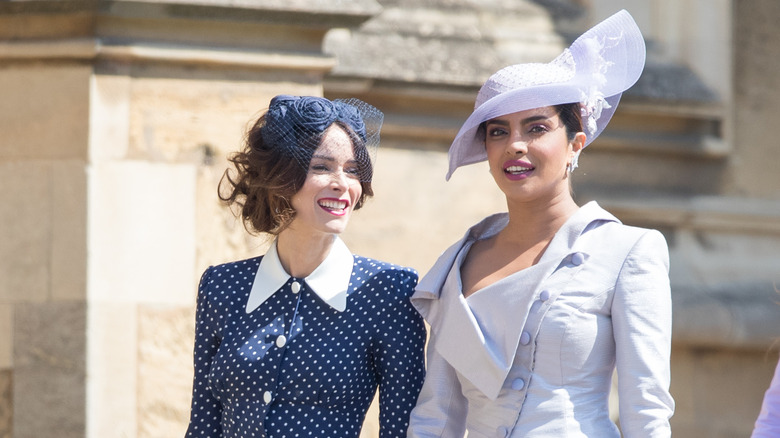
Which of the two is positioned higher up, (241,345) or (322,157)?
(322,157)

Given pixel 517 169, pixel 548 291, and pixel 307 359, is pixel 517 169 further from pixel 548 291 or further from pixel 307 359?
pixel 307 359

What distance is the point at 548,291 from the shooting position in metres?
2.41

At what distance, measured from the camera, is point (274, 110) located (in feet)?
8.86

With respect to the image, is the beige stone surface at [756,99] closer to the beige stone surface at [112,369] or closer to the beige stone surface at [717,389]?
the beige stone surface at [717,389]

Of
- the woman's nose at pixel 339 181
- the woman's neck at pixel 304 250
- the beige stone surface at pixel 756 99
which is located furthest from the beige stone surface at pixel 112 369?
the beige stone surface at pixel 756 99

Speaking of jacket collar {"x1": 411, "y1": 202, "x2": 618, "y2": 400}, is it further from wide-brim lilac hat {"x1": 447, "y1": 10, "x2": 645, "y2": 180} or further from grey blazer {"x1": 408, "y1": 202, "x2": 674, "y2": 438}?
wide-brim lilac hat {"x1": 447, "y1": 10, "x2": 645, "y2": 180}

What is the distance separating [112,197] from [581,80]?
5.37ft

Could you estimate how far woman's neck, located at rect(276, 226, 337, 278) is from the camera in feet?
8.99

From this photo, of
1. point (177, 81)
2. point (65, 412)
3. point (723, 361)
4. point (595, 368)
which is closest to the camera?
point (595, 368)

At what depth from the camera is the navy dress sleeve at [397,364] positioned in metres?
2.63

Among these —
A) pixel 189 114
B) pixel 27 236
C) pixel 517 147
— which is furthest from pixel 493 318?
pixel 27 236

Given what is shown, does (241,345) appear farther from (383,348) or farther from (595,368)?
(595,368)

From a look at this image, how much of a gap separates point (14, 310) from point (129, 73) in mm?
806

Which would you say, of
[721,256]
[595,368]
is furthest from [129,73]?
[721,256]
